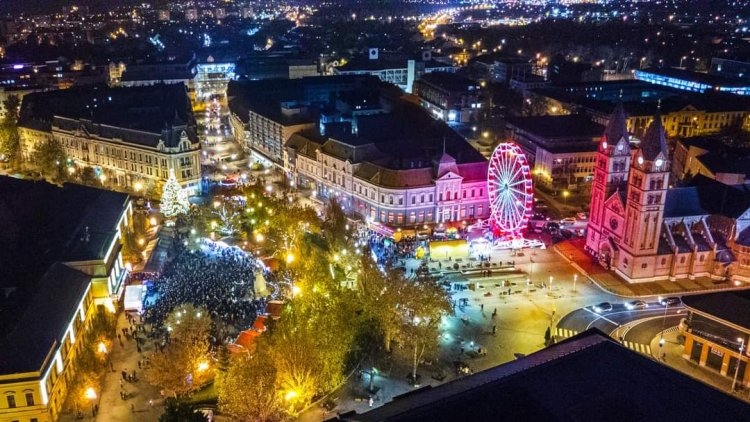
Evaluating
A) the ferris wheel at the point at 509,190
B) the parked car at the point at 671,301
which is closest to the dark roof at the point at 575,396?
the parked car at the point at 671,301

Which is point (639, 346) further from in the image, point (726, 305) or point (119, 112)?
point (119, 112)

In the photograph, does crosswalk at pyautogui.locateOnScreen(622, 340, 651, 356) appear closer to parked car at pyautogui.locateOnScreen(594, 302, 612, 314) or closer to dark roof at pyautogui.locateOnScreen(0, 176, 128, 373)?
parked car at pyautogui.locateOnScreen(594, 302, 612, 314)

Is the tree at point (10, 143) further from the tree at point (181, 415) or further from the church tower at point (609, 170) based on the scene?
the church tower at point (609, 170)

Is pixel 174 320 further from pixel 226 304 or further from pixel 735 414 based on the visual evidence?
Answer: pixel 735 414

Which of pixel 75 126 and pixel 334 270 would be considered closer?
pixel 334 270

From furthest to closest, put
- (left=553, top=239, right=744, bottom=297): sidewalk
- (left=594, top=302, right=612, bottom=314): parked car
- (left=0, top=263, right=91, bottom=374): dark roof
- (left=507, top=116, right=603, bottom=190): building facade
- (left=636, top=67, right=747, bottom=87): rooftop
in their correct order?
(left=636, top=67, right=747, bottom=87): rooftop
(left=507, top=116, right=603, bottom=190): building facade
(left=553, top=239, right=744, bottom=297): sidewalk
(left=594, top=302, right=612, bottom=314): parked car
(left=0, top=263, right=91, bottom=374): dark roof

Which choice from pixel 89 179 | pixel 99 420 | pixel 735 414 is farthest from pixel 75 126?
pixel 735 414

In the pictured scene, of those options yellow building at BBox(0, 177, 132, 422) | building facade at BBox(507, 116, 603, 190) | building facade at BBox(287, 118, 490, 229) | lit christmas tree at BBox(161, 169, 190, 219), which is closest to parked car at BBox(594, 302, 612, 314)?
building facade at BBox(287, 118, 490, 229)
